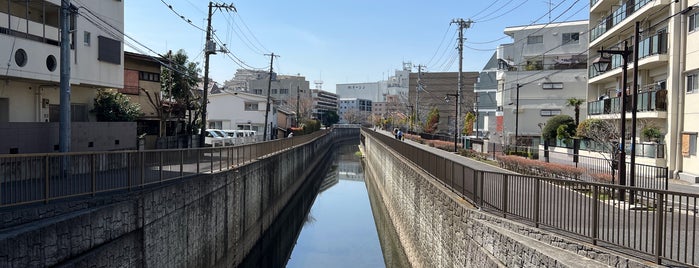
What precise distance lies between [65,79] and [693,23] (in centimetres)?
2388

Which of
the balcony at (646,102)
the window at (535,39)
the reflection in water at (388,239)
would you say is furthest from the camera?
the window at (535,39)

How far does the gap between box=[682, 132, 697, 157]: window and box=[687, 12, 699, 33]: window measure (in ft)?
14.7

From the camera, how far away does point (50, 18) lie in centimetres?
1981

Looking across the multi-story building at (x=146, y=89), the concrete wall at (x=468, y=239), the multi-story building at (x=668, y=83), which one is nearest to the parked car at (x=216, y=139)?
the multi-story building at (x=146, y=89)

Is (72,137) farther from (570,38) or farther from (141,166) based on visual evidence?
(570,38)

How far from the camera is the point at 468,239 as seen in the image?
1005 centimetres

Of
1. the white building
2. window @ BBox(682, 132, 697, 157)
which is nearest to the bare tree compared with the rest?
window @ BBox(682, 132, 697, 157)

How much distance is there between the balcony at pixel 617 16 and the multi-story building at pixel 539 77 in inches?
375

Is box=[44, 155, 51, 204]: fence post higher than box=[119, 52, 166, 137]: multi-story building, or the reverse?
box=[119, 52, 166, 137]: multi-story building

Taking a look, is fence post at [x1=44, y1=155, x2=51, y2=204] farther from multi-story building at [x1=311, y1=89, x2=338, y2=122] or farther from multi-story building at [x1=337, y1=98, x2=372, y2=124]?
multi-story building at [x1=337, y1=98, x2=372, y2=124]

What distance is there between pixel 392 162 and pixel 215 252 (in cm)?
1434

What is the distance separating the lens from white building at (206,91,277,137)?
2318 inches

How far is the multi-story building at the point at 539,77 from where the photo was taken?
42125 mm

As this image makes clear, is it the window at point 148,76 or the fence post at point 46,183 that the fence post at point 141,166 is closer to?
the fence post at point 46,183
